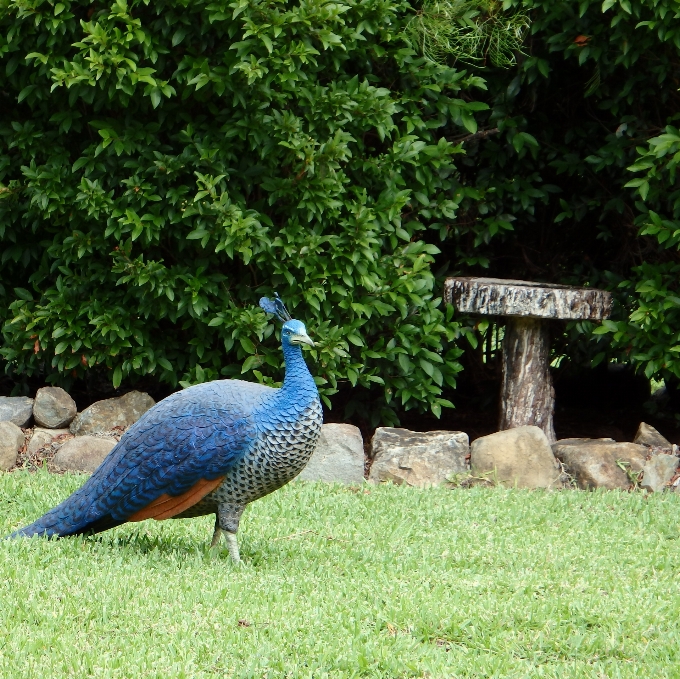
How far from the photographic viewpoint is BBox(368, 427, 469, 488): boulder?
6.39m

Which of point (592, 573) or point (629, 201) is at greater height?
point (629, 201)

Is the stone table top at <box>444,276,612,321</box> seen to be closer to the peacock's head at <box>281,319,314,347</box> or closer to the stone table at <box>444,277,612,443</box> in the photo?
the stone table at <box>444,277,612,443</box>

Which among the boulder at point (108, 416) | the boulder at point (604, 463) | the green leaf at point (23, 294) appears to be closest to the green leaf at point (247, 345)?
the boulder at point (108, 416)

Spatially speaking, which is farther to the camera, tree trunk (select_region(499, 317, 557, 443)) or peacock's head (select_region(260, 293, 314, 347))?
tree trunk (select_region(499, 317, 557, 443))

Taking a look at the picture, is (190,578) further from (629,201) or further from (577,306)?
(629,201)

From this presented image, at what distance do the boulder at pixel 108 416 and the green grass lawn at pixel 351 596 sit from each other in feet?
4.12

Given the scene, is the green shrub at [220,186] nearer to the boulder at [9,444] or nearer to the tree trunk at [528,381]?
the tree trunk at [528,381]

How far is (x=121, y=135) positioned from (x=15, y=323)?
4.78 feet

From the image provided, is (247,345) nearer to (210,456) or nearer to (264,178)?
(264,178)

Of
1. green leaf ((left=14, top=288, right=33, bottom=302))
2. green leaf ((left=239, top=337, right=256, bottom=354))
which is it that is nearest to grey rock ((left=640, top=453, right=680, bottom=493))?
green leaf ((left=239, top=337, right=256, bottom=354))

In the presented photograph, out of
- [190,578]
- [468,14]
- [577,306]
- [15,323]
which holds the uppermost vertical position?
[468,14]

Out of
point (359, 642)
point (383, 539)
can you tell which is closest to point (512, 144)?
point (383, 539)

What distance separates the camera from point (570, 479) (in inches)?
255

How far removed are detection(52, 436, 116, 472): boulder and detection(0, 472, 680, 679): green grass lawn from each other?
2.51 feet
